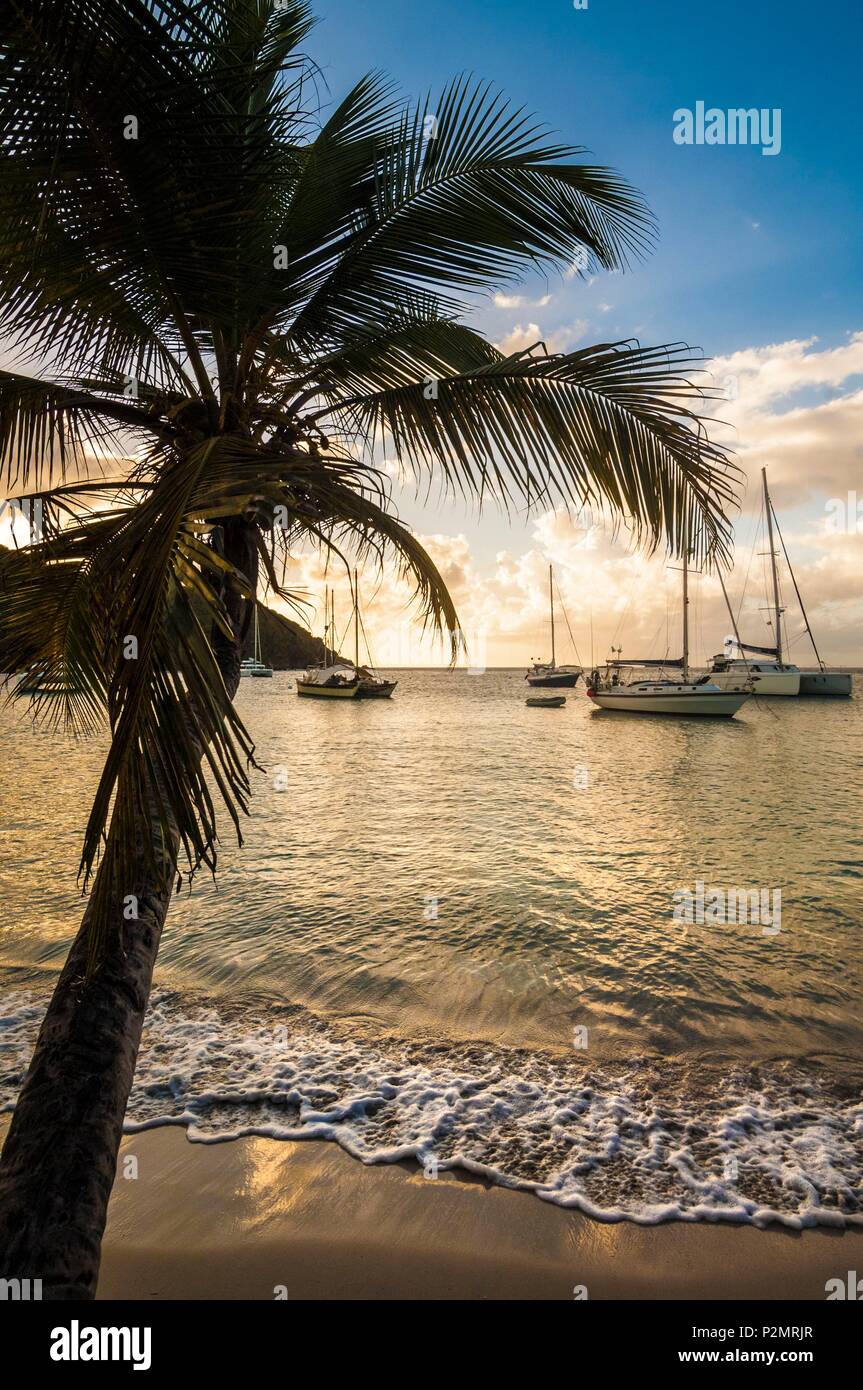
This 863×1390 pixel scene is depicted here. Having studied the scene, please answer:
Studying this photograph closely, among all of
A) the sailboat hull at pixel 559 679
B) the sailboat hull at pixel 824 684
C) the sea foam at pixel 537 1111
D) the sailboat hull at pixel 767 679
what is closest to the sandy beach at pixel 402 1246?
the sea foam at pixel 537 1111

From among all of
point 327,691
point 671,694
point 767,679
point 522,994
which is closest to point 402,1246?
point 522,994

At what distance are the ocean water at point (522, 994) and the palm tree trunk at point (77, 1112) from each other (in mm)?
2916

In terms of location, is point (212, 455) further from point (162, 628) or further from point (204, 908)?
point (204, 908)

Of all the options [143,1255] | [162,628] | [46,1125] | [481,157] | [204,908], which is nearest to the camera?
[162,628]

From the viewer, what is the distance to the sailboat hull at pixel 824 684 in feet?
232

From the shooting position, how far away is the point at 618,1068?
6.09 m

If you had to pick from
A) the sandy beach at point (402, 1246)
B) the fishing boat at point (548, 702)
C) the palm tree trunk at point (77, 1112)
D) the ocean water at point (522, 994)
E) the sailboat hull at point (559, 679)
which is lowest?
the ocean water at point (522, 994)

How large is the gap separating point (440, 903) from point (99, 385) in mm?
9264

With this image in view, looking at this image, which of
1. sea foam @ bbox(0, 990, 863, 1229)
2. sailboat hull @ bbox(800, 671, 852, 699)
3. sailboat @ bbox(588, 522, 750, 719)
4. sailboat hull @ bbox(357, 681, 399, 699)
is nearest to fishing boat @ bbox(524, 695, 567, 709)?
sailboat @ bbox(588, 522, 750, 719)

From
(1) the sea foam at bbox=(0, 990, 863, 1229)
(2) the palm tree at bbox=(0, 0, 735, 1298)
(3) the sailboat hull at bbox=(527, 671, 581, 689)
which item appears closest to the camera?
(2) the palm tree at bbox=(0, 0, 735, 1298)

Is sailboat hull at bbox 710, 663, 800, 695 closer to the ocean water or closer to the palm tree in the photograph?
the ocean water

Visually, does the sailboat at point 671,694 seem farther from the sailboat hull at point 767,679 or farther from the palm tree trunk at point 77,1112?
the palm tree trunk at point 77,1112

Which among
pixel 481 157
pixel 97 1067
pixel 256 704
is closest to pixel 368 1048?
pixel 97 1067

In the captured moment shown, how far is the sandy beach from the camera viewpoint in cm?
364
